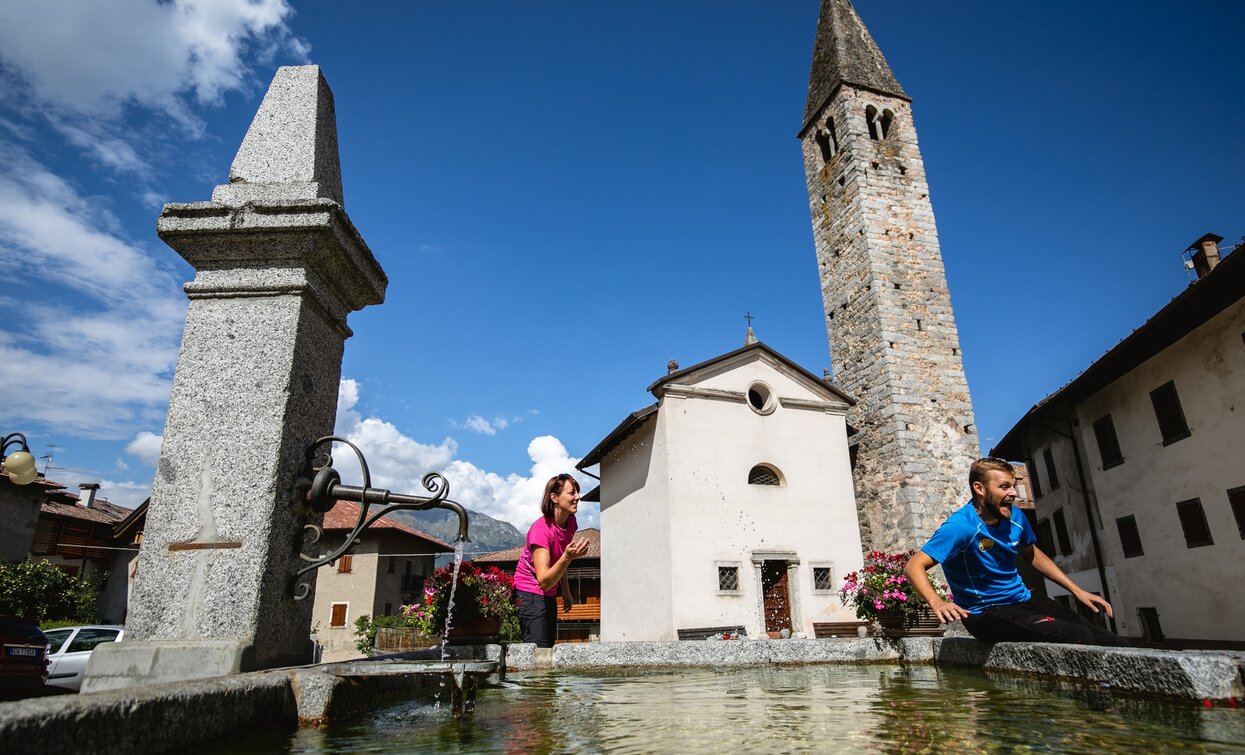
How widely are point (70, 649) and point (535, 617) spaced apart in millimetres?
9924

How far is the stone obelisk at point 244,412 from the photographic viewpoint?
2928 millimetres

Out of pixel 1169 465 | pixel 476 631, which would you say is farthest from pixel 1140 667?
pixel 1169 465

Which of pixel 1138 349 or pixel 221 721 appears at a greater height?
pixel 1138 349

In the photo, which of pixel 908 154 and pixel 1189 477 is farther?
pixel 908 154

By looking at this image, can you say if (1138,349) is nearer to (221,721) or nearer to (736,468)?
(736,468)

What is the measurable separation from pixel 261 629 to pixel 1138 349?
16.7 m

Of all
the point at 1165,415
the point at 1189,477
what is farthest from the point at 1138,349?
the point at 1189,477

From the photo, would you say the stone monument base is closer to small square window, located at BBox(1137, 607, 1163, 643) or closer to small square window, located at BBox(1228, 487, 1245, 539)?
small square window, located at BBox(1228, 487, 1245, 539)

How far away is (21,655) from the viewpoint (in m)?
5.83

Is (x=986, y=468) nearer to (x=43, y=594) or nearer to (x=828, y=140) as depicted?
(x=828, y=140)

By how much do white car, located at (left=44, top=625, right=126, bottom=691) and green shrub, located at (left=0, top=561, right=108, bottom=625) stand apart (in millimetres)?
10795

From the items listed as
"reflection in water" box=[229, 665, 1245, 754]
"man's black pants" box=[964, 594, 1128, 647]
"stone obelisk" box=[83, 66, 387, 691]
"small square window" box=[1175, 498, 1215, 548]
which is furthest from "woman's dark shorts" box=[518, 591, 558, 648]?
"small square window" box=[1175, 498, 1215, 548]

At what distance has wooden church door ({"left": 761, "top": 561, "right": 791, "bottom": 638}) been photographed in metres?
17.2

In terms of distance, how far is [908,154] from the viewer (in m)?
22.9
